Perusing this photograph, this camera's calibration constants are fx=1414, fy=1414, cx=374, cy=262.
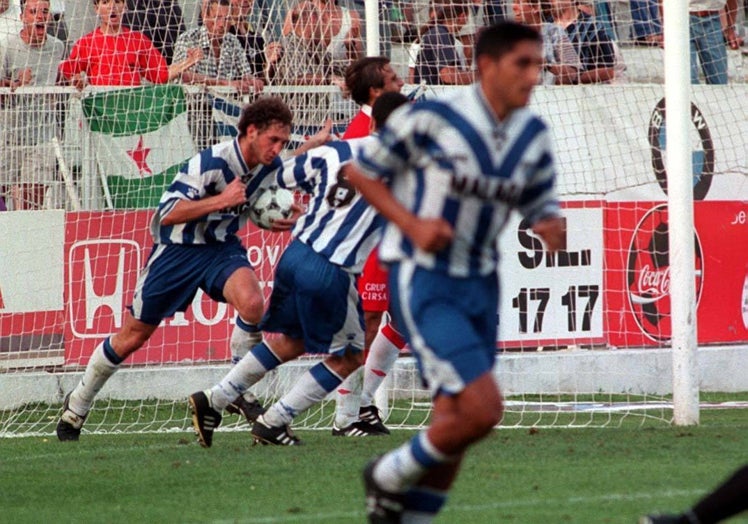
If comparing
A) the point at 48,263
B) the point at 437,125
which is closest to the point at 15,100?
the point at 48,263

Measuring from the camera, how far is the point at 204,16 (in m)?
11.8

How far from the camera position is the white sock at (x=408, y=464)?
4.86m

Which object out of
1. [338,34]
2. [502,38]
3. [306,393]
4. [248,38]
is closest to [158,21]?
[248,38]

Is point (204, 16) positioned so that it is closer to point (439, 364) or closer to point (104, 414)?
point (104, 414)

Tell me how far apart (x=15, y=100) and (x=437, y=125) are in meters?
7.55

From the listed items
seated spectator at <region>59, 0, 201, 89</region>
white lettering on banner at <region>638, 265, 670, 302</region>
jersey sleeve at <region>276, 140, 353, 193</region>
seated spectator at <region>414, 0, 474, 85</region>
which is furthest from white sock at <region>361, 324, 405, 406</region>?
white lettering on banner at <region>638, 265, 670, 302</region>

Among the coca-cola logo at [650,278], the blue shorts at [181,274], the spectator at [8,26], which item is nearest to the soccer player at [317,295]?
the blue shorts at [181,274]

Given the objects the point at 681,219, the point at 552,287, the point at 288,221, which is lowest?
the point at 552,287

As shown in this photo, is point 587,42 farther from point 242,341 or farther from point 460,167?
point 460,167

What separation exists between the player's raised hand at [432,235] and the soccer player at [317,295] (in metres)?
3.66

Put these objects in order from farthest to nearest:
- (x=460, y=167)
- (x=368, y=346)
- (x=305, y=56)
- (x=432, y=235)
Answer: (x=305, y=56) < (x=368, y=346) < (x=460, y=167) < (x=432, y=235)

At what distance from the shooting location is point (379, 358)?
9500mm

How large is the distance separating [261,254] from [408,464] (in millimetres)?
7118

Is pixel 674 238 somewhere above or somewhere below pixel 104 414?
above
